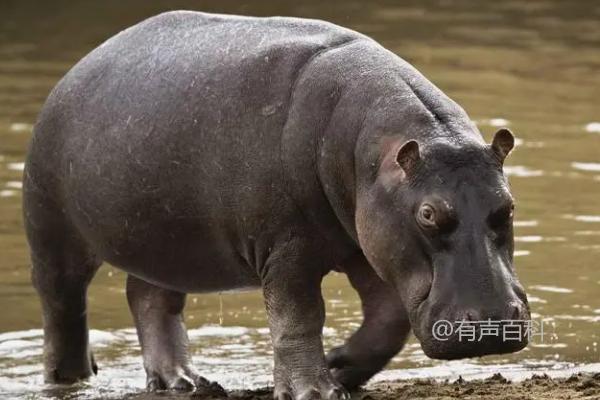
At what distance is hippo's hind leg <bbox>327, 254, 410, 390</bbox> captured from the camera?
6.86 meters

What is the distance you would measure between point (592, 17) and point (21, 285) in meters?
11.8

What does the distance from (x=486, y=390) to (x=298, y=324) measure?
788mm

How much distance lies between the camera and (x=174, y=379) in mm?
7566

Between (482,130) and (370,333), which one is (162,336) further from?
(482,130)

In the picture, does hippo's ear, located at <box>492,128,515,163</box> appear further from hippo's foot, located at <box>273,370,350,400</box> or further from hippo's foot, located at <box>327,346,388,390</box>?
hippo's foot, located at <box>327,346,388,390</box>

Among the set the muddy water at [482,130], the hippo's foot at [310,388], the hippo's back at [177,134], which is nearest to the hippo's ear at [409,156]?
the hippo's back at [177,134]

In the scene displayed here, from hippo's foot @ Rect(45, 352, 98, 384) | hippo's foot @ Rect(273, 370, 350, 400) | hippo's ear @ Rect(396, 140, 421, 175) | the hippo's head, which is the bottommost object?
hippo's foot @ Rect(45, 352, 98, 384)

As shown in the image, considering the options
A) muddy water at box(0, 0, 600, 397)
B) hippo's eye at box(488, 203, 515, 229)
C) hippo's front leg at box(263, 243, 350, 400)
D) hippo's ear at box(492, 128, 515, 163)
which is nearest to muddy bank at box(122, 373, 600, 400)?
hippo's front leg at box(263, 243, 350, 400)

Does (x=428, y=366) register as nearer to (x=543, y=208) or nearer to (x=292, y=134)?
(x=292, y=134)

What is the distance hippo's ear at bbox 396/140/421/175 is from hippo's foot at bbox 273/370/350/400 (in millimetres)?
1009

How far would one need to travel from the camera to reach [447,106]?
6.27 meters

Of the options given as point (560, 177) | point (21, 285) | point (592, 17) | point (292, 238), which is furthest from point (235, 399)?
point (592, 17)

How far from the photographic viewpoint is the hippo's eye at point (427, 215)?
5855 mm

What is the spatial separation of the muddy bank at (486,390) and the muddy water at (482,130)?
507 mm
